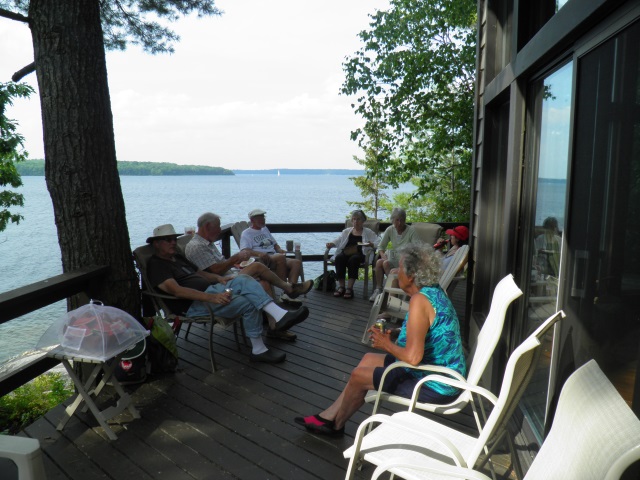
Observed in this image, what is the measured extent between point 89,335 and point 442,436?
6.32ft

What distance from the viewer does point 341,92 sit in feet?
37.1

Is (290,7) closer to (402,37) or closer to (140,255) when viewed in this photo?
(402,37)

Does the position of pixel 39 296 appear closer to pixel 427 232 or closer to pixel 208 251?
pixel 208 251

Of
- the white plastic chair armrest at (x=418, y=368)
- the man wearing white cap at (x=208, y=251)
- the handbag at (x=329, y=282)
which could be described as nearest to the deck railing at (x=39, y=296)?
the man wearing white cap at (x=208, y=251)

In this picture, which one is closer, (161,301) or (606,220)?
(606,220)

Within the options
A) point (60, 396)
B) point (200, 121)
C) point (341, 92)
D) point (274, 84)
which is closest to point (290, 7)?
point (341, 92)

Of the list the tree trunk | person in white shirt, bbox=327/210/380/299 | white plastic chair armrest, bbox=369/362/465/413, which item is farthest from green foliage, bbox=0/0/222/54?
white plastic chair armrest, bbox=369/362/465/413

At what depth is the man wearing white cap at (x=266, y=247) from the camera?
564cm

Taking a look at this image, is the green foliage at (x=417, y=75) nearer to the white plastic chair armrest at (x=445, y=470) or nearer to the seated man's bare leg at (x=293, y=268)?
Answer: the seated man's bare leg at (x=293, y=268)

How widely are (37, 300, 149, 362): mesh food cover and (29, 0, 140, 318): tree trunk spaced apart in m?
0.67

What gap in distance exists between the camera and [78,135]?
339 cm

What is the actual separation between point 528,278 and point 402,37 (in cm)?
919

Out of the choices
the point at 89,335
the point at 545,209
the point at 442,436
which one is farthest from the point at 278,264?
the point at 442,436

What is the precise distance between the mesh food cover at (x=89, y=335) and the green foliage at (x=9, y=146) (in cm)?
921
